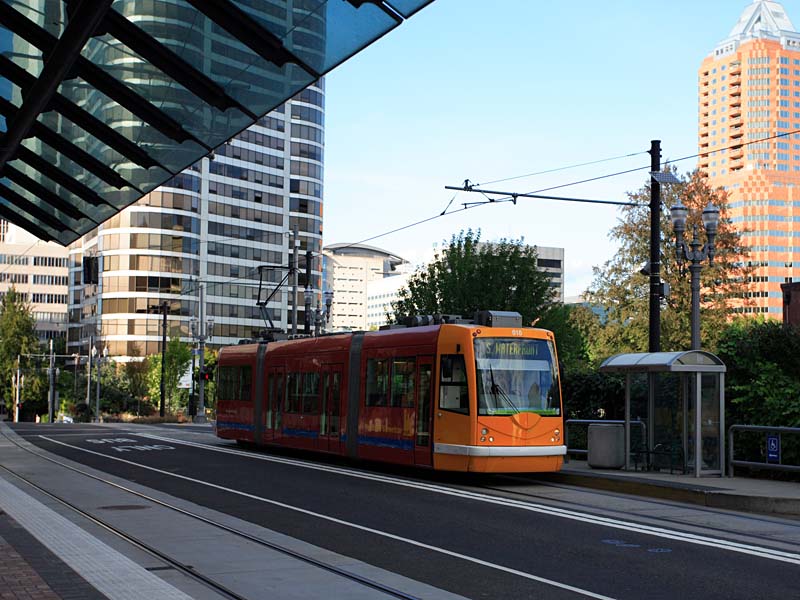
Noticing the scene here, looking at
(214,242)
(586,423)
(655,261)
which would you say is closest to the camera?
(655,261)

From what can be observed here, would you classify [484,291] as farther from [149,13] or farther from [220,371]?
[149,13]

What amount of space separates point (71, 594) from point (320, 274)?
12266 centimetres

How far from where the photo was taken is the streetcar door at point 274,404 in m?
28.4

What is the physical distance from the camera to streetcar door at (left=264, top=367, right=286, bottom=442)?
93.1 ft

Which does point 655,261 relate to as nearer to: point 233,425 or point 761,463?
point 761,463

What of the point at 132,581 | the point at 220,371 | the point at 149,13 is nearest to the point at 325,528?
the point at 132,581

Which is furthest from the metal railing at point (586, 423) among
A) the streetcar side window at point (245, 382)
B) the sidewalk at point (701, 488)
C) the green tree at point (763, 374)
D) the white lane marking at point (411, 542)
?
the streetcar side window at point (245, 382)

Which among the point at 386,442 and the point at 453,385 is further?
the point at 386,442

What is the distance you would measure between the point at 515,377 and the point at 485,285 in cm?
2599

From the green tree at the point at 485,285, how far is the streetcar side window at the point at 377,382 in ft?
72.8

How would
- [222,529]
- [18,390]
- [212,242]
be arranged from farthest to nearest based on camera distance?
[212,242] → [18,390] → [222,529]

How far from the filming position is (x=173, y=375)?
303 feet

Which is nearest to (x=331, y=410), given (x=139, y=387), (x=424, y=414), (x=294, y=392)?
(x=294, y=392)

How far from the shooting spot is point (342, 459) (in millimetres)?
27281
